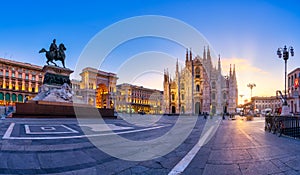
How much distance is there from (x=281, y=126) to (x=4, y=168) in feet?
35.4

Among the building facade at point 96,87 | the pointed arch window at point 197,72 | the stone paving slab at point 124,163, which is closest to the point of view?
the stone paving slab at point 124,163

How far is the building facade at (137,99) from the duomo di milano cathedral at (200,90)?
23.9 m

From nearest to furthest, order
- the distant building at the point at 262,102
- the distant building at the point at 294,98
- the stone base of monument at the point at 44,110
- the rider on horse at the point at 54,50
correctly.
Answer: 1. the stone base of monument at the point at 44,110
2. the rider on horse at the point at 54,50
3. the distant building at the point at 294,98
4. the distant building at the point at 262,102

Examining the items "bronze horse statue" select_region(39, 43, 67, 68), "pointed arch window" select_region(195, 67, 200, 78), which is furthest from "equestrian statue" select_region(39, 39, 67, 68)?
"pointed arch window" select_region(195, 67, 200, 78)

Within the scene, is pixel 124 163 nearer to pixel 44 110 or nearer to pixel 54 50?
pixel 44 110

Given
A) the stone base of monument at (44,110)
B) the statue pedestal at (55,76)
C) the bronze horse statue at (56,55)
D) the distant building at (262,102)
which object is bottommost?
the distant building at (262,102)

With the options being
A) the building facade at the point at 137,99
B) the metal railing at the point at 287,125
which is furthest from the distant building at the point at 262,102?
the metal railing at the point at 287,125

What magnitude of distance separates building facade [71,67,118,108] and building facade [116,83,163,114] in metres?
6.72

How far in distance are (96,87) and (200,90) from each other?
144 feet

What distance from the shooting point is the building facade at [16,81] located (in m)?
65.6

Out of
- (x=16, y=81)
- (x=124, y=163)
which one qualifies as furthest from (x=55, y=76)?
(x=16, y=81)

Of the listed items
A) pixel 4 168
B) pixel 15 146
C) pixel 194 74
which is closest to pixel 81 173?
pixel 4 168

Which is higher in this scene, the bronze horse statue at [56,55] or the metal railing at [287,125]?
the bronze horse statue at [56,55]

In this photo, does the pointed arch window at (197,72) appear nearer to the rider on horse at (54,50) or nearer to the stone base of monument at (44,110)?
the stone base of monument at (44,110)
